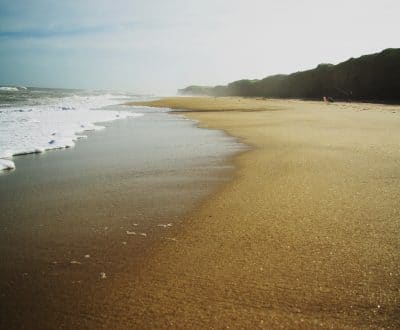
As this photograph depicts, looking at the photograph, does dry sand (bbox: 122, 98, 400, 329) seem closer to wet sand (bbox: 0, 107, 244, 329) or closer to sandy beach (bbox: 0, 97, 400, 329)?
sandy beach (bbox: 0, 97, 400, 329)

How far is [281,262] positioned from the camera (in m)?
2.63

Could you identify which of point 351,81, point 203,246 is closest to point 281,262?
point 203,246

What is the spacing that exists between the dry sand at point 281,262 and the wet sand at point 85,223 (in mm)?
219

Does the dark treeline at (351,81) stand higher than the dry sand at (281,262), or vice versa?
the dark treeline at (351,81)

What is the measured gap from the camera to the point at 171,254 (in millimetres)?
2811

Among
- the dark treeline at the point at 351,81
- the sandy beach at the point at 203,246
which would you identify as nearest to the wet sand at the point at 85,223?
the sandy beach at the point at 203,246

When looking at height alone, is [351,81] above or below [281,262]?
above

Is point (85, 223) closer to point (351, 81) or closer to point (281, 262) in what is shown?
point (281, 262)

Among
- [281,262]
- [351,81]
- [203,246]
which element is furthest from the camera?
[351,81]

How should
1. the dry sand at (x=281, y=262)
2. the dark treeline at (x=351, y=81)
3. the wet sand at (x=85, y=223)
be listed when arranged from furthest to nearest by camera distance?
the dark treeline at (x=351, y=81) → the wet sand at (x=85, y=223) → the dry sand at (x=281, y=262)

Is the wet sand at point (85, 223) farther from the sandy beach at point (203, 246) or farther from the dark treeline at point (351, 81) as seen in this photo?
the dark treeline at point (351, 81)

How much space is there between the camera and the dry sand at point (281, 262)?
6.68ft

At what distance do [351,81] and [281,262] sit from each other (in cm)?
4684

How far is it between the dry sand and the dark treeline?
35.1m
